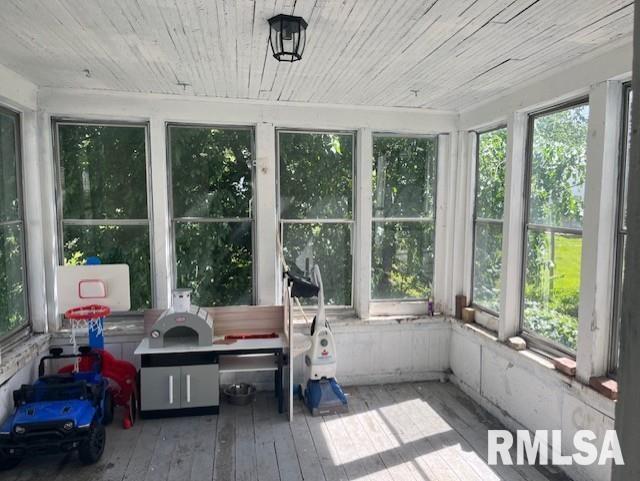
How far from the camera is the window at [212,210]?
416cm

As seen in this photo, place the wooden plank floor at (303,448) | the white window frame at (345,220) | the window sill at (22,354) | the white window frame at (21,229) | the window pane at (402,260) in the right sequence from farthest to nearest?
the window pane at (402,260), the white window frame at (345,220), the white window frame at (21,229), the window sill at (22,354), the wooden plank floor at (303,448)

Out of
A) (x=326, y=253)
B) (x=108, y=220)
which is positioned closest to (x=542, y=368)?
(x=326, y=253)

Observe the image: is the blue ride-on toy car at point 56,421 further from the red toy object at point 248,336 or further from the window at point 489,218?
the window at point 489,218

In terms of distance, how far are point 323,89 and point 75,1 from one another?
6.46ft

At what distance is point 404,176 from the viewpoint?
179 inches

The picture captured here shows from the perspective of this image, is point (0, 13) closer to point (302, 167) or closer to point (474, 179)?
point (302, 167)

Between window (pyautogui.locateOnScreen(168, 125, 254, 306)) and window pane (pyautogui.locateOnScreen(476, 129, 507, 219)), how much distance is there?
2.17 metres

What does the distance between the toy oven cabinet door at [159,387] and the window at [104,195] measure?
3.07ft

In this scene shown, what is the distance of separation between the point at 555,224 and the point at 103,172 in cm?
377

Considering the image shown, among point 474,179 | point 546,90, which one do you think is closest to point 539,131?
point 546,90

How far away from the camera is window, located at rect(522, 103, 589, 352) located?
307cm

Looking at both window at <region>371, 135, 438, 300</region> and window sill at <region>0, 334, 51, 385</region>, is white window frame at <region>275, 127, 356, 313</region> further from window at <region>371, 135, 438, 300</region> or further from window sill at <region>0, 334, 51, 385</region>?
window sill at <region>0, 334, 51, 385</region>

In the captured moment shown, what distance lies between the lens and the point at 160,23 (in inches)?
92.8

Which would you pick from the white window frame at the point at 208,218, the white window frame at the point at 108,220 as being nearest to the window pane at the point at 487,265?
the white window frame at the point at 208,218
